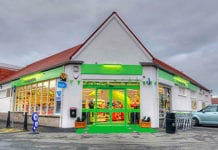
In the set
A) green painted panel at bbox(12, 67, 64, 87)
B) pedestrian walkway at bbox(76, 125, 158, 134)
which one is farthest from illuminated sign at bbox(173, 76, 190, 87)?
green painted panel at bbox(12, 67, 64, 87)

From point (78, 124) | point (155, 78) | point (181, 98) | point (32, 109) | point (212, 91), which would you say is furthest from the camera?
point (212, 91)

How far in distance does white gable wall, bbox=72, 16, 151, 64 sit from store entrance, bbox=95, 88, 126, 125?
2.12 meters

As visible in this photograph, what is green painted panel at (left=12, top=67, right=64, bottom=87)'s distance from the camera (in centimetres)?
1744

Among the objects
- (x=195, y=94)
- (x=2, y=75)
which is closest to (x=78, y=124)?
(x=195, y=94)

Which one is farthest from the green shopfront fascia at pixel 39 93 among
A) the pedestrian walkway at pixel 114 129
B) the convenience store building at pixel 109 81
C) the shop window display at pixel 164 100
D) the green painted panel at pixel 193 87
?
the green painted panel at pixel 193 87

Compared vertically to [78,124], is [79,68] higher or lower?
higher

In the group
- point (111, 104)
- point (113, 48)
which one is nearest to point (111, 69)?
point (113, 48)

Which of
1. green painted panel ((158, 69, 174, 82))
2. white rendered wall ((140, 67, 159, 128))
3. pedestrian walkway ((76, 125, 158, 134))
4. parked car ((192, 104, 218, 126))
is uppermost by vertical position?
green painted panel ((158, 69, 174, 82))

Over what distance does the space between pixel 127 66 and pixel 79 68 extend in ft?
10.7

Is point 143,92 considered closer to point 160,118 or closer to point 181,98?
point 160,118

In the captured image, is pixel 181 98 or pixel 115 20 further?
pixel 181 98

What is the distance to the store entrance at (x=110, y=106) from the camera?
16.2 meters

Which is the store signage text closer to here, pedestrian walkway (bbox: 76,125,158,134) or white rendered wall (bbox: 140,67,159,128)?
pedestrian walkway (bbox: 76,125,158,134)

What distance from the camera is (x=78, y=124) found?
15484 millimetres
